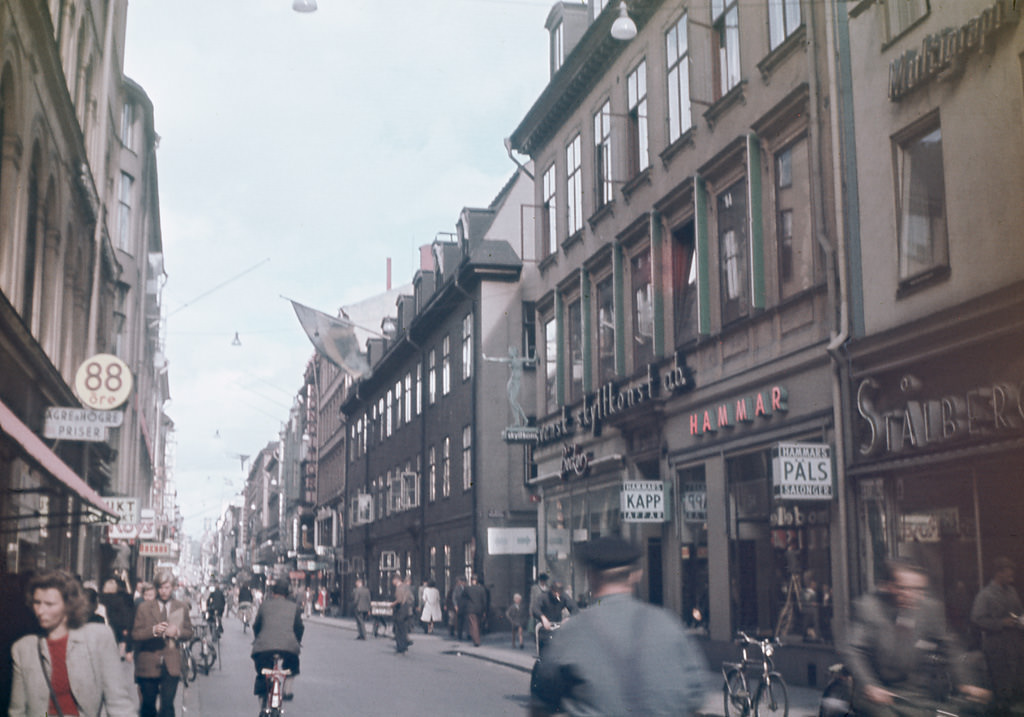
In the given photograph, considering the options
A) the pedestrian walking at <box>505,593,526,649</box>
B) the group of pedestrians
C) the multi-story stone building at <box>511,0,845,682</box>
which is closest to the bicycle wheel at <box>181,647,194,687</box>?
the multi-story stone building at <box>511,0,845,682</box>

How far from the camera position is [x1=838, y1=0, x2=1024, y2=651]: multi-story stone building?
13.4 m

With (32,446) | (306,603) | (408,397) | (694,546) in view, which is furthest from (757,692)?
(306,603)

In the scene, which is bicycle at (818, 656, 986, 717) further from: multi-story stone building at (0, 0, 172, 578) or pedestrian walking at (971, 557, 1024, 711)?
multi-story stone building at (0, 0, 172, 578)

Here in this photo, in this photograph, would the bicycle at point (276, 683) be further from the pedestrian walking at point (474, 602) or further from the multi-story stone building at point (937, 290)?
the pedestrian walking at point (474, 602)

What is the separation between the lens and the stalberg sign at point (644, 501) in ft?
71.6

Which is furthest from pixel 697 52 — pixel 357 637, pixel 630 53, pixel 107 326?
pixel 357 637

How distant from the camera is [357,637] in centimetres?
3741

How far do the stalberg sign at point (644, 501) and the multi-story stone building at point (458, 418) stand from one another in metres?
8.59

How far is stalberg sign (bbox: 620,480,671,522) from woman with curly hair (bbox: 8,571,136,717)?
16.0 meters

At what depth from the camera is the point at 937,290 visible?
14750mm

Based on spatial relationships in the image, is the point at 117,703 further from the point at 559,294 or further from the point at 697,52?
the point at 559,294

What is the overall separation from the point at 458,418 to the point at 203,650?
18901 millimetres

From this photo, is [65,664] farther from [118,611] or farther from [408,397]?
[408,397]

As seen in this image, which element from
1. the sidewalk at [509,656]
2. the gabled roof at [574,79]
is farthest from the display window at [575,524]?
the gabled roof at [574,79]
